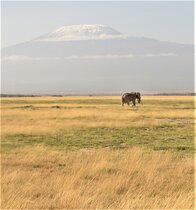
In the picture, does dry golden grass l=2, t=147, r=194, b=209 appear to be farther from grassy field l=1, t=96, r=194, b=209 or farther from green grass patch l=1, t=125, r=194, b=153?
green grass patch l=1, t=125, r=194, b=153

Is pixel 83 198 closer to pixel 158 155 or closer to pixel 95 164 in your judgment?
pixel 95 164

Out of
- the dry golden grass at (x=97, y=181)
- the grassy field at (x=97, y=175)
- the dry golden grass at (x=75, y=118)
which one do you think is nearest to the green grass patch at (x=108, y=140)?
the grassy field at (x=97, y=175)

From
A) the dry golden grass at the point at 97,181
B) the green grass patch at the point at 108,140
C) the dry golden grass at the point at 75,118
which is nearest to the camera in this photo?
the dry golden grass at the point at 97,181

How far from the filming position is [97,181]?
11.4 meters

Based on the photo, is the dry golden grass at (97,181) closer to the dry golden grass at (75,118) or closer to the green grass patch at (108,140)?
the green grass patch at (108,140)

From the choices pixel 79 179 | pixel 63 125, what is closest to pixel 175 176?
pixel 79 179

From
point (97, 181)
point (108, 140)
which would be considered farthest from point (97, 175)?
point (108, 140)

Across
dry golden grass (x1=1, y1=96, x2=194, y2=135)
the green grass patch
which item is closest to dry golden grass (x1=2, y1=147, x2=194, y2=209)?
the green grass patch

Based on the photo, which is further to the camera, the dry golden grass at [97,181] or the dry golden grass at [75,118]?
the dry golden grass at [75,118]

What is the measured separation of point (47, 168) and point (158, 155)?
3.98 meters

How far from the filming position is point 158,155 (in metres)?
15.7

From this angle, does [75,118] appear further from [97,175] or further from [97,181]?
[97,181]

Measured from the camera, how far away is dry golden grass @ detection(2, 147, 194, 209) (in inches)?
355

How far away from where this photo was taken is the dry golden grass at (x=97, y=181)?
9.02 meters
